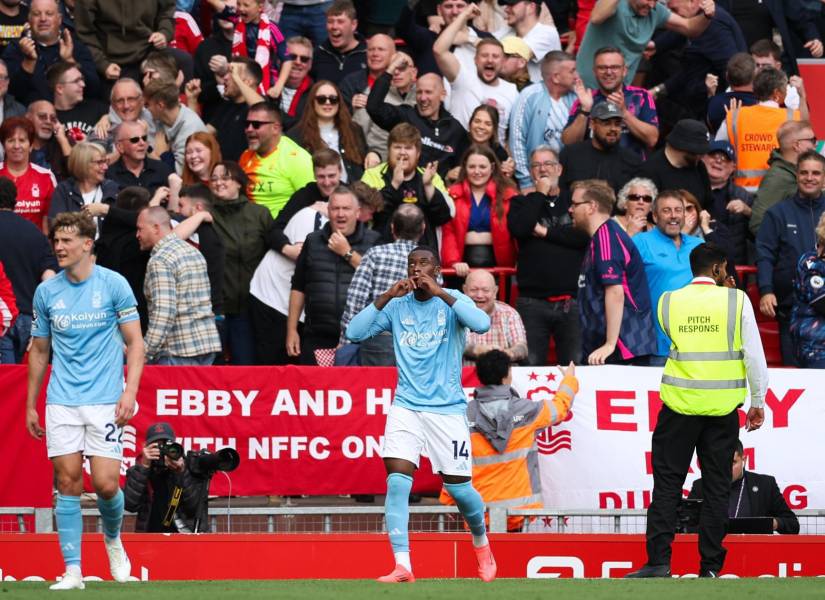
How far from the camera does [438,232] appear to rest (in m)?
14.2

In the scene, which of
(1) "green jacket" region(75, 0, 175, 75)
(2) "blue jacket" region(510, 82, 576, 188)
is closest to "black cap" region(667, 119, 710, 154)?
(2) "blue jacket" region(510, 82, 576, 188)

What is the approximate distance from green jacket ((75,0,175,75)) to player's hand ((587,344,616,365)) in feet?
21.7

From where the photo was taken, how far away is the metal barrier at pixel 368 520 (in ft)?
36.2

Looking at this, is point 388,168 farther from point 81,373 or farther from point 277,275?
point 81,373

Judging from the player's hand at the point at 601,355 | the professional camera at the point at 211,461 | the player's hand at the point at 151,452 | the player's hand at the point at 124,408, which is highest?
the player's hand at the point at 601,355

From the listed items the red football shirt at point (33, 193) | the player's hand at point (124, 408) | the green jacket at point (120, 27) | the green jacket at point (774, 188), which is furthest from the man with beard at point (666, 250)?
the green jacket at point (120, 27)

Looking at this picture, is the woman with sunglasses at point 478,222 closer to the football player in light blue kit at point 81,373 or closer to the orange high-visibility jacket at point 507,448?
the orange high-visibility jacket at point 507,448

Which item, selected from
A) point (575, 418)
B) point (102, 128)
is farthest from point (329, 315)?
point (102, 128)

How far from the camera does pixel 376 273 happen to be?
41.4ft

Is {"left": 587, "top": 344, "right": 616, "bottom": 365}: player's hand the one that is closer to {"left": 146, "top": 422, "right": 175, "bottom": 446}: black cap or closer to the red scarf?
{"left": 146, "top": 422, "right": 175, "bottom": 446}: black cap

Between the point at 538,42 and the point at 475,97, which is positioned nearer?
the point at 475,97

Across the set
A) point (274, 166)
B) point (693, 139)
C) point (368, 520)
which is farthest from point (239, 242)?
point (693, 139)

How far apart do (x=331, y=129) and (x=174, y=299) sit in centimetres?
324

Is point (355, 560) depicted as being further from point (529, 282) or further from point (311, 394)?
point (529, 282)
